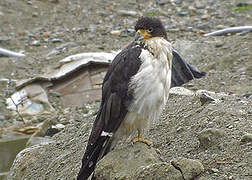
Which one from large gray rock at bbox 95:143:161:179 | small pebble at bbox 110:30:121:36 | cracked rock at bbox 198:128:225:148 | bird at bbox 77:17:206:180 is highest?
→ bird at bbox 77:17:206:180

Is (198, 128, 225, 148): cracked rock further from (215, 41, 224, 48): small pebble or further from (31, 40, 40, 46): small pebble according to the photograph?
(31, 40, 40, 46): small pebble

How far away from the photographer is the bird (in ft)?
14.4

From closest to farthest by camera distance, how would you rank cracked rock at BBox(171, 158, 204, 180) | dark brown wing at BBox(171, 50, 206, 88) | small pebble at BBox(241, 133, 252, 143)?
1. cracked rock at BBox(171, 158, 204, 180)
2. small pebble at BBox(241, 133, 252, 143)
3. dark brown wing at BBox(171, 50, 206, 88)

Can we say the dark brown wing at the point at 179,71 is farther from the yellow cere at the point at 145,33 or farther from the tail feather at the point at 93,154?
the tail feather at the point at 93,154

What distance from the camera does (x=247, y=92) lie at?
272 inches

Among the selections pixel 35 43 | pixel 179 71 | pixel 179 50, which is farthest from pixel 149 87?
pixel 35 43

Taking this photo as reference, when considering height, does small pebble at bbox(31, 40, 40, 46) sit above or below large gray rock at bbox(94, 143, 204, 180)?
below

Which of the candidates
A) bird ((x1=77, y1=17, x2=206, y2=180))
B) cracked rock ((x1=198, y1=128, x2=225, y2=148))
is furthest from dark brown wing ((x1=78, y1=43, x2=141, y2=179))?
cracked rock ((x1=198, y1=128, x2=225, y2=148))

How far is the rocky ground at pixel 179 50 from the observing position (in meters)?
4.48

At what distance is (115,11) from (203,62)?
15.5 ft

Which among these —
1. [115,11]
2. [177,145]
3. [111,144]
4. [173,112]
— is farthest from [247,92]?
[115,11]

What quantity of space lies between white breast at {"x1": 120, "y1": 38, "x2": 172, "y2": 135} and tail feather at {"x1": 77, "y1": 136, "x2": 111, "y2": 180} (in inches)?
8.5

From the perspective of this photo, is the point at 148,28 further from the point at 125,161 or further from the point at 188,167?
the point at 188,167

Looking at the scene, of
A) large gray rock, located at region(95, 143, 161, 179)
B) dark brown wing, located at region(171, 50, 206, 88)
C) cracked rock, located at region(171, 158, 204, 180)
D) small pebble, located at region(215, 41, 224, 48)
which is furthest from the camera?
small pebble, located at region(215, 41, 224, 48)
